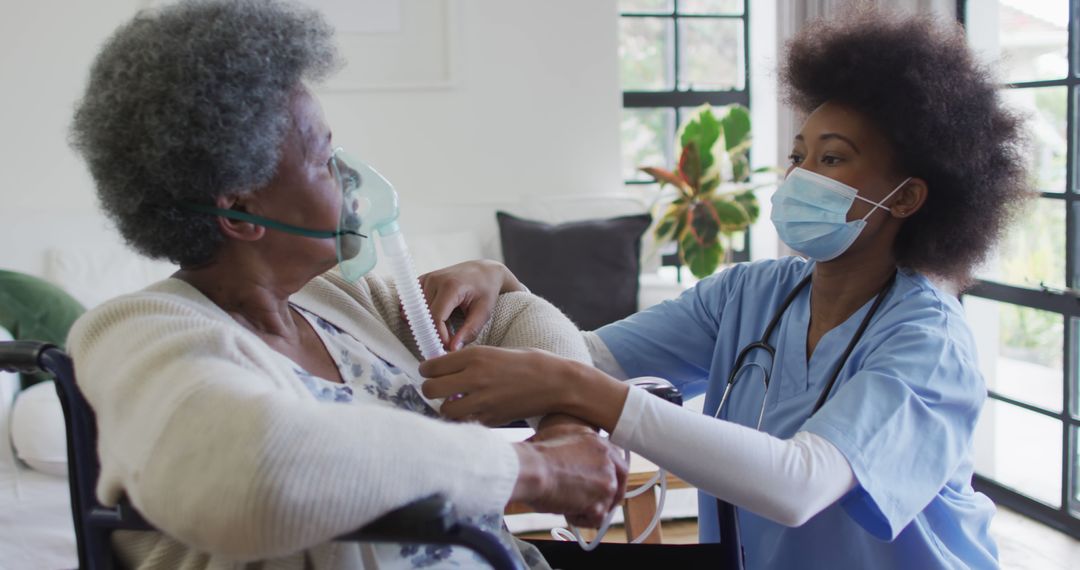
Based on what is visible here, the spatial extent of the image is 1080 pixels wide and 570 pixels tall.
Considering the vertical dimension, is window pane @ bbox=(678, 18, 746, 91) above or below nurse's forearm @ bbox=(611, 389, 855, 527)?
above

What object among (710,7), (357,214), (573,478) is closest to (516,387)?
(573,478)

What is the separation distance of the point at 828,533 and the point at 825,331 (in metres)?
0.30

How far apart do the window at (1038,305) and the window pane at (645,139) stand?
1.45 m

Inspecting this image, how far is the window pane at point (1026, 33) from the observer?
9.29 ft

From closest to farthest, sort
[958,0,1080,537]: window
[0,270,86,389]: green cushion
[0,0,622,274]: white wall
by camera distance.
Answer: [0,270,86,389]: green cushion < [958,0,1080,537]: window < [0,0,622,274]: white wall

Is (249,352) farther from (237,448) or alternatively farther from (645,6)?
(645,6)

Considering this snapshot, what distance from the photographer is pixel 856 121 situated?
1.51m

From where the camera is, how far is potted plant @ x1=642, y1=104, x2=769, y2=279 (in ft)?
11.8

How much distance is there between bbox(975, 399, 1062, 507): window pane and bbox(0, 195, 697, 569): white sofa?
1079mm

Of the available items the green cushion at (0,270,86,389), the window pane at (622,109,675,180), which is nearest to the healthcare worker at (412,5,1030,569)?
the green cushion at (0,270,86,389)

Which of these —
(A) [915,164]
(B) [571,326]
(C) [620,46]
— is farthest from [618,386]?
(C) [620,46]

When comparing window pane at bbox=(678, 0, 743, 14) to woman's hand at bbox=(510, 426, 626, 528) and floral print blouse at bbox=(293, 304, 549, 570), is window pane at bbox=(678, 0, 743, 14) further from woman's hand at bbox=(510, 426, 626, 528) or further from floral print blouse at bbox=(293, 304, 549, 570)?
woman's hand at bbox=(510, 426, 626, 528)

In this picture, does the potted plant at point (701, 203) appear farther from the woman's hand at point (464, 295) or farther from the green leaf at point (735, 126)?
the woman's hand at point (464, 295)

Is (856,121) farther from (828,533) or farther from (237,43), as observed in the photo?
→ (237,43)
